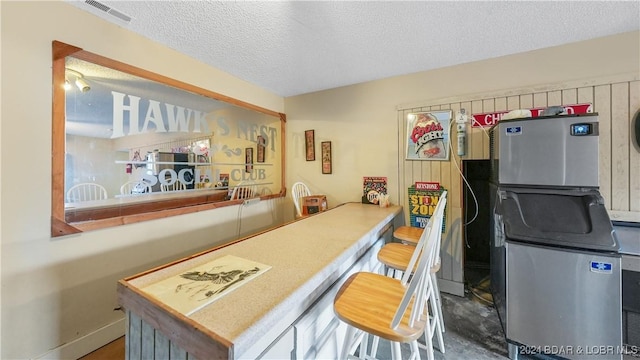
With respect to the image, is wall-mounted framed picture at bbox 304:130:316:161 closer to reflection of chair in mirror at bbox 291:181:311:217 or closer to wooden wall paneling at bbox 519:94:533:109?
reflection of chair in mirror at bbox 291:181:311:217

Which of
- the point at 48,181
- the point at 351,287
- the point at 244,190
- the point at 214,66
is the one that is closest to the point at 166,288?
the point at 351,287

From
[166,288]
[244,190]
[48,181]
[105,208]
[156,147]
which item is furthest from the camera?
[244,190]

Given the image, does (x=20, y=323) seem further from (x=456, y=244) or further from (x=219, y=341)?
(x=456, y=244)

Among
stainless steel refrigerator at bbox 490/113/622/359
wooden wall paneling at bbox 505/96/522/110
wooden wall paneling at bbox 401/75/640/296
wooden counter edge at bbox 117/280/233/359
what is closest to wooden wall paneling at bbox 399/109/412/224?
wooden wall paneling at bbox 401/75/640/296

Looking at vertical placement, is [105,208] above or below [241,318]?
above

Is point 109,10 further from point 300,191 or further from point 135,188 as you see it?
point 300,191

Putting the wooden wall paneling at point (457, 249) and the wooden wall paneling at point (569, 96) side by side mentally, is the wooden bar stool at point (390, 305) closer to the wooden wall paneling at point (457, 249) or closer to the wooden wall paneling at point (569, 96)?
the wooden wall paneling at point (457, 249)

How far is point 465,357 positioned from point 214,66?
10.9ft

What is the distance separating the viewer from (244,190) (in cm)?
288

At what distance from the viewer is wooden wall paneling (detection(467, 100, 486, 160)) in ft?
7.59

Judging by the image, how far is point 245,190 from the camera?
2896mm

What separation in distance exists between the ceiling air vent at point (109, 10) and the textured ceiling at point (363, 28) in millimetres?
36

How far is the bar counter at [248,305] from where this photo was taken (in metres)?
0.65

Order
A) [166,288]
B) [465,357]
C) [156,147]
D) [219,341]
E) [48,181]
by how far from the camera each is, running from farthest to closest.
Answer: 1. [156,147]
2. [465,357]
3. [48,181]
4. [166,288]
5. [219,341]
